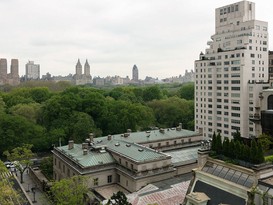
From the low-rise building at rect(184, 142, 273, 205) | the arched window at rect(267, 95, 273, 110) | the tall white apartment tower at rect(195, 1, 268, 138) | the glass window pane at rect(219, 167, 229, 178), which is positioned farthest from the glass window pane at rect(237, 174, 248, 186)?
the tall white apartment tower at rect(195, 1, 268, 138)

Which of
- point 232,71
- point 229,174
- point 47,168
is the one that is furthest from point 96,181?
point 232,71

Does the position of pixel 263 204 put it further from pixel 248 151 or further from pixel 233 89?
pixel 233 89

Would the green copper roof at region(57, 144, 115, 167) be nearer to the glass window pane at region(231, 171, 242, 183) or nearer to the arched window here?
the glass window pane at region(231, 171, 242, 183)

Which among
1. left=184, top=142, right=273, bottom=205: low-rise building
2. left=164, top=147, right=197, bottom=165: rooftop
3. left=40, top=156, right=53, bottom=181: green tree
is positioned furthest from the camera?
left=40, top=156, right=53, bottom=181: green tree

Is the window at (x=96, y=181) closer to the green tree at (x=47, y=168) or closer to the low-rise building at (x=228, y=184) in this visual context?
the green tree at (x=47, y=168)

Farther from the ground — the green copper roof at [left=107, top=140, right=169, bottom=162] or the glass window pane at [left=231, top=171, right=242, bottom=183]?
the glass window pane at [left=231, top=171, right=242, bottom=183]

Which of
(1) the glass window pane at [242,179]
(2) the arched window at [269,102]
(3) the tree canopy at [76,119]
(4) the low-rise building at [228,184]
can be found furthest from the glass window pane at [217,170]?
(3) the tree canopy at [76,119]

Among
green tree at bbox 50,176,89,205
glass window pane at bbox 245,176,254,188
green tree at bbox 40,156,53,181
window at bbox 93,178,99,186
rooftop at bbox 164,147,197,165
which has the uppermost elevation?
glass window pane at bbox 245,176,254,188

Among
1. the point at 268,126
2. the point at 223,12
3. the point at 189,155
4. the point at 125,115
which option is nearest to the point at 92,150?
the point at 189,155
